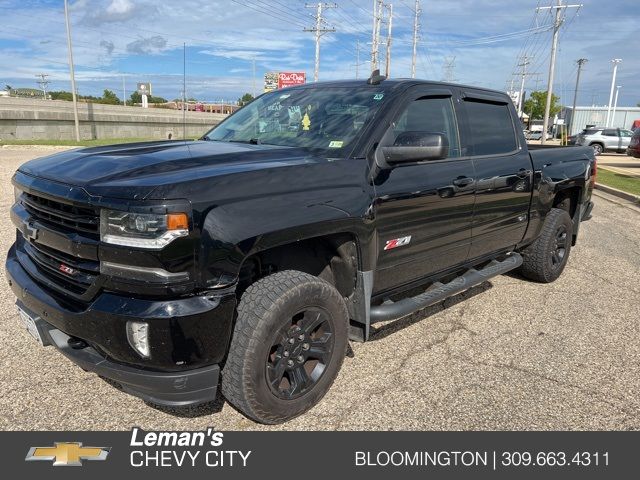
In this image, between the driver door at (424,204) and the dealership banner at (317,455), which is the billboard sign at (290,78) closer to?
the driver door at (424,204)

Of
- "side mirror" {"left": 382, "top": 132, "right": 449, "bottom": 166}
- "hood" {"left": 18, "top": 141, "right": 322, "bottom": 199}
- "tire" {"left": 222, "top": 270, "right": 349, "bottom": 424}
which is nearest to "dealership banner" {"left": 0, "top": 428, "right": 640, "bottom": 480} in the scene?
"tire" {"left": 222, "top": 270, "right": 349, "bottom": 424}

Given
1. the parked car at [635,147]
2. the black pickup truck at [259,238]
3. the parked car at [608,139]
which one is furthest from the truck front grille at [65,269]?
the parked car at [608,139]

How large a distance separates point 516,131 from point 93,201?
151 inches

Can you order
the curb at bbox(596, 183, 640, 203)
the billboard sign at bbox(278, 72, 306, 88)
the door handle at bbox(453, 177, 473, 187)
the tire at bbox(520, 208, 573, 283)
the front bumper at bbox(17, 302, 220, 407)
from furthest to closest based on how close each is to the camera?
1. the billboard sign at bbox(278, 72, 306, 88)
2. the curb at bbox(596, 183, 640, 203)
3. the tire at bbox(520, 208, 573, 283)
4. the door handle at bbox(453, 177, 473, 187)
5. the front bumper at bbox(17, 302, 220, 407)

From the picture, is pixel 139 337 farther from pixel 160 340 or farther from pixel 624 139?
pixel 624 139

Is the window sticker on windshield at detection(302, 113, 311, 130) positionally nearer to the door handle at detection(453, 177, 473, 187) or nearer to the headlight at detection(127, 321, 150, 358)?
the door handle at detection(453, 177, 473, 187)

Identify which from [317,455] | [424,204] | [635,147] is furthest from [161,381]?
[635,147]

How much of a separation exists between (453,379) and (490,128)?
2166 mm

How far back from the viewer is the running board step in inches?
133

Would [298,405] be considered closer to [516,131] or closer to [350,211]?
[350,211]

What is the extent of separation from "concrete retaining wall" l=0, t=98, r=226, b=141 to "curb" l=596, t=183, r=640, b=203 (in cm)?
2124

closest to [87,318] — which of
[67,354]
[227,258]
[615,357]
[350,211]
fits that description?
[67,354]

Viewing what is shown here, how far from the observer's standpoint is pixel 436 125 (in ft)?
12.6

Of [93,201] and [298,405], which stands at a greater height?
[93,201]
